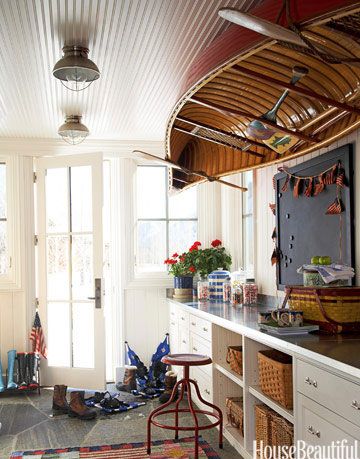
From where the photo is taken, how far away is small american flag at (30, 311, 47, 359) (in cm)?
602

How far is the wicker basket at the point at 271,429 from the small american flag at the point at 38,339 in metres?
3.10

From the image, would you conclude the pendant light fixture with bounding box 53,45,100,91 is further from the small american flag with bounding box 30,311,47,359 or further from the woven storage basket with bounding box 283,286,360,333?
the small american flag with bounding box 30,311,47,359

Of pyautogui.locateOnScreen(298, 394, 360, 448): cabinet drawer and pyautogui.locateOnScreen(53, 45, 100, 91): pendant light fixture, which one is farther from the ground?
pyautogui.locateOnScreen(53, 45, 100, 91): pendant light fixture

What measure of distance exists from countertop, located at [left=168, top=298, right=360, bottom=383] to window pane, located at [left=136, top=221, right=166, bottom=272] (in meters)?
2.16

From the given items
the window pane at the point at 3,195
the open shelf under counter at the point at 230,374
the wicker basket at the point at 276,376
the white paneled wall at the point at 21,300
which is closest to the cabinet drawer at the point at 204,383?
the open shelf under counter at the point at 230,374

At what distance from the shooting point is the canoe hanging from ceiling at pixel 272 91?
2.20m

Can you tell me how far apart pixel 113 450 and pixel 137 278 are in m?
2.66

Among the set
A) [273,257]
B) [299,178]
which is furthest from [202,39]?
[273,257]

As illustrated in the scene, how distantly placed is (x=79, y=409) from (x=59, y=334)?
1300mm

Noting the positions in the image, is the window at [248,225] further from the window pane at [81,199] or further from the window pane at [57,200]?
the window pane at [57,200]

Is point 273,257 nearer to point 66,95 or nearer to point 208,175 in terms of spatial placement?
point 208,175

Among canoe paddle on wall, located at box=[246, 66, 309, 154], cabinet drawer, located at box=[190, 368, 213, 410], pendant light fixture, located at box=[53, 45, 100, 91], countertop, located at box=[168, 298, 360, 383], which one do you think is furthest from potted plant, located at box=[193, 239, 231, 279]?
pendant light fixture, located at box=[53, 45, 100, 91]

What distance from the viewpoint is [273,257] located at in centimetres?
477

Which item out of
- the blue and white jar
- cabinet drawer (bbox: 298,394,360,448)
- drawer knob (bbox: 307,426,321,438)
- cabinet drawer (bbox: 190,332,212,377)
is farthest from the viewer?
the blue and white jar
